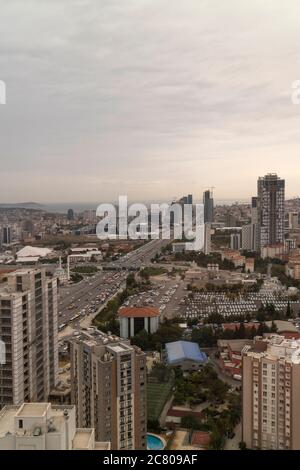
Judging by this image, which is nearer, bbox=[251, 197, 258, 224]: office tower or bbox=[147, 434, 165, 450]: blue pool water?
bbox=[147, 434, 165, 450]: blue pool water

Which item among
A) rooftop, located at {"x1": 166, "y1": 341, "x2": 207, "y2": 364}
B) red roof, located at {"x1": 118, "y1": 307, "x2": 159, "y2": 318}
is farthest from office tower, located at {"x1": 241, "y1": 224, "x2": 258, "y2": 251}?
rooftop, located at {"x1": 166, "y1": 341, "x2": 207, "y2": 364}

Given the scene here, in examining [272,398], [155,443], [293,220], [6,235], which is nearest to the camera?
[272,398]

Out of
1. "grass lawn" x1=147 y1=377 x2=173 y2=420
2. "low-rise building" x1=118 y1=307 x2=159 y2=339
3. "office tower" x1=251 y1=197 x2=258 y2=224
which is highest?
"office tower" x1=251 y1=197 x2=258 y2=224

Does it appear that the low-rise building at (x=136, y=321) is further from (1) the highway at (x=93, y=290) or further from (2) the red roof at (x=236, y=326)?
(1) the highway at (x=93, y=290)

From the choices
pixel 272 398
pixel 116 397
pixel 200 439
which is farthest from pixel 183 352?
pixel 116 397

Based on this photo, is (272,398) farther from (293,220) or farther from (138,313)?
(293,220)

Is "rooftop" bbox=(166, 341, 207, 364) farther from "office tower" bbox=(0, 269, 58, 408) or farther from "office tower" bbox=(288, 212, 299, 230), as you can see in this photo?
"office tower" bbox=(288, 212, 299, 230)
